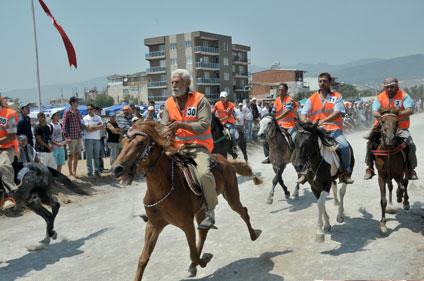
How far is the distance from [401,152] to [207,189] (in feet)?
14.2

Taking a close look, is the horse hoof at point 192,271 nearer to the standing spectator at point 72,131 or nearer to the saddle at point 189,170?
the saddle at point 189,170

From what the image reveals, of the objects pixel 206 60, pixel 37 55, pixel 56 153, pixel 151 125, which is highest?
pixel 206 60

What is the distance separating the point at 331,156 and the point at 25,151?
291 inches

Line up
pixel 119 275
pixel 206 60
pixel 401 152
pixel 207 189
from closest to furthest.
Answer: pixel 207 189
pixel 119 275
pixel 401 152
pixel 206 60

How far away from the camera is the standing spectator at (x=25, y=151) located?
411 inches

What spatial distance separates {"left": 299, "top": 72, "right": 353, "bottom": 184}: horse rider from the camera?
26.0 ft

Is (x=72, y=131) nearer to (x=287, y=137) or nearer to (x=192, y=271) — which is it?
(x=287, y=137)

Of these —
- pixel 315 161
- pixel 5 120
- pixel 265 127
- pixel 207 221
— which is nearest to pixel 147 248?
pixel 207 221

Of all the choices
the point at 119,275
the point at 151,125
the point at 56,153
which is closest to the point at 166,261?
the point at 119,275

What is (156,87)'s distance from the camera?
299 feet

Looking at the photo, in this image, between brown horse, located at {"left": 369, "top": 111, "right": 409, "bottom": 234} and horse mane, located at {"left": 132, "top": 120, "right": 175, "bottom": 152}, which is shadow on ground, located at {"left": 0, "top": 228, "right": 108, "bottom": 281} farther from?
brown horse, located at {"left": 369, "top": 111, "right": 409, "bottom": 234}

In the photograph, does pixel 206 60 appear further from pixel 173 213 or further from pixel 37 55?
pixel 173 213

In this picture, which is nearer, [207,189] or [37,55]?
[207,189]

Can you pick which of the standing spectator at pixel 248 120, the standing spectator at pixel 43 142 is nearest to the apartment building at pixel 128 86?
the standing spectator at pixel 248 120
